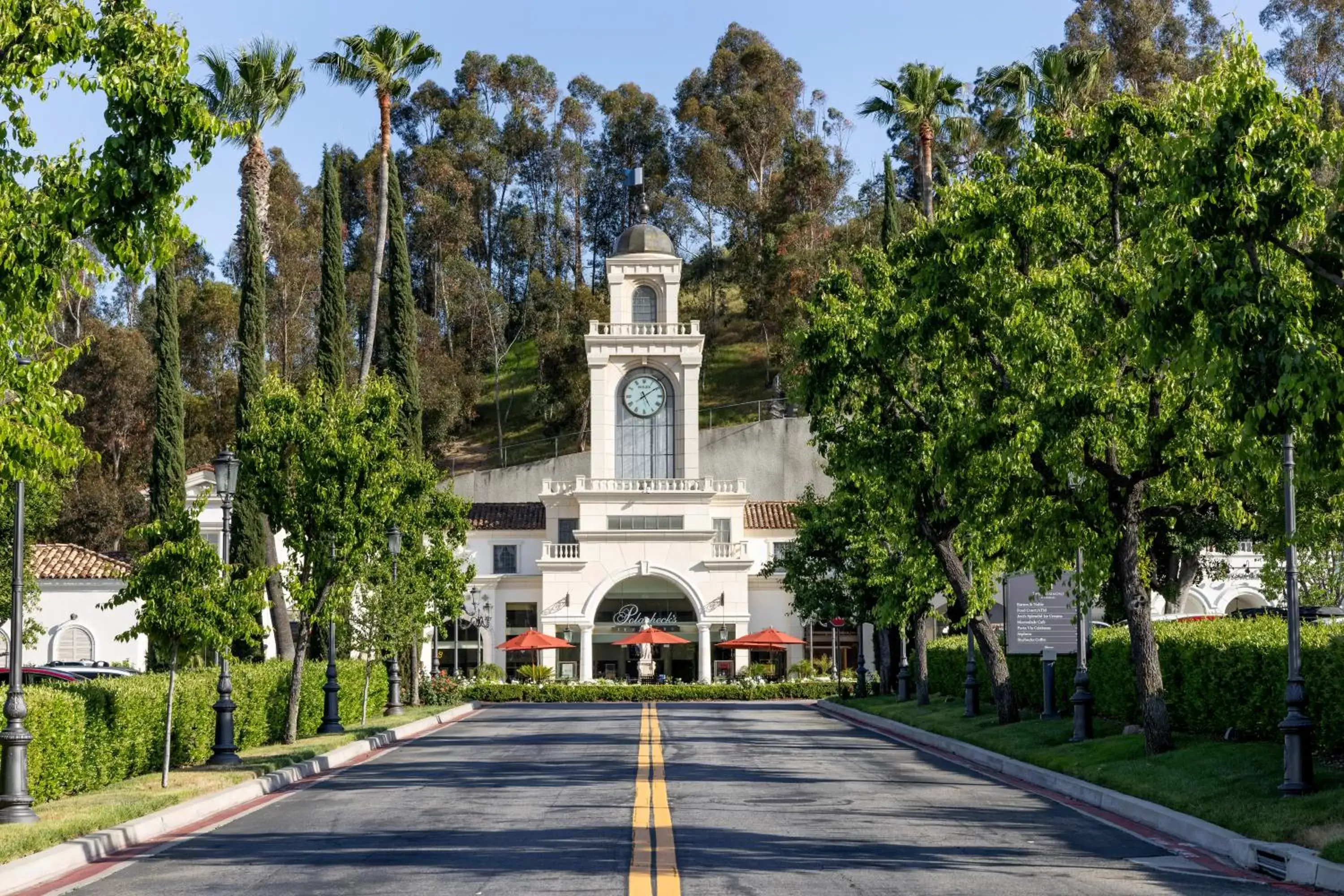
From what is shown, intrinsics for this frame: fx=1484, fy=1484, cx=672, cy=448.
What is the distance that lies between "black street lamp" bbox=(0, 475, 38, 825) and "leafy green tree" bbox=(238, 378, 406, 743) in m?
11.5

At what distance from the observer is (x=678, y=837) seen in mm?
13758

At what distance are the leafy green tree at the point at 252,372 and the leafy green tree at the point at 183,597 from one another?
838 inches

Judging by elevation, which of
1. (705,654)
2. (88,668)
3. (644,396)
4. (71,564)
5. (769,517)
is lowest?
(705,654)

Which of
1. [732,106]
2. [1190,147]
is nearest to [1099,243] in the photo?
[1190,147]

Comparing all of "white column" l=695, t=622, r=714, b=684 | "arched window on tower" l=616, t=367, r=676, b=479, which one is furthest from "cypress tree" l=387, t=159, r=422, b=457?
"white column" l=695, t=622, r=714, b=684

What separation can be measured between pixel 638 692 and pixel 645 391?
17.8m

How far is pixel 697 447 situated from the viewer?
230 ft

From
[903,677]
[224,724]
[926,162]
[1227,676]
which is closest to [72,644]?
[903,677]

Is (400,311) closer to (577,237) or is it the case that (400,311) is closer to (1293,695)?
(1293,695)

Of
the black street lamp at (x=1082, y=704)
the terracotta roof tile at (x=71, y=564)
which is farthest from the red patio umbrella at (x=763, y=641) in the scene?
the black street lamp at (x=1082, y=704)

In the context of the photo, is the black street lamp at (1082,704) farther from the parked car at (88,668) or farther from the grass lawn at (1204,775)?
the parked car at (88,668)

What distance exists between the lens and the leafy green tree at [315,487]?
2798 cm

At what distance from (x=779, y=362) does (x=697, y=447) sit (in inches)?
748

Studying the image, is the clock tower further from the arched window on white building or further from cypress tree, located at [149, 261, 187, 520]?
cypress tree, located at [149, 261, 187, 520]
